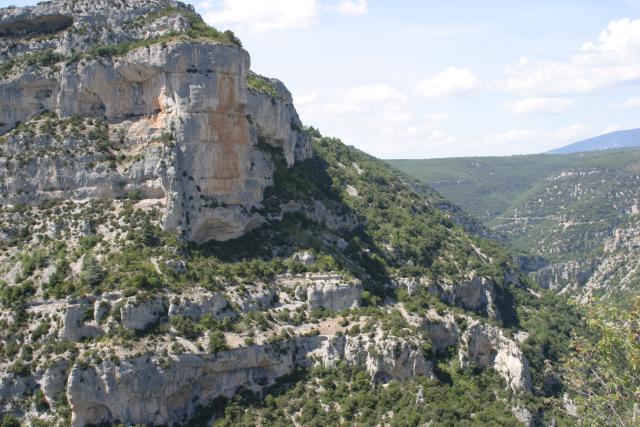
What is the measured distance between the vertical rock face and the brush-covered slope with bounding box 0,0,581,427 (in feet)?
0.57

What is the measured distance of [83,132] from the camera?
73562 millimetres

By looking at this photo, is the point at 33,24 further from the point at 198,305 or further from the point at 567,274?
the point at 567,274

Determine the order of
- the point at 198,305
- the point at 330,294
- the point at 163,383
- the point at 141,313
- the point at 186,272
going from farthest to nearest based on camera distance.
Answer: the point at 330,294 → the point at 186,272 → the point at 198,305 → the point at 141,313 → the point at 163,383

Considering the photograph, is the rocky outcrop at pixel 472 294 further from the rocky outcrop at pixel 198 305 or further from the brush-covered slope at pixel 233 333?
the rocky outcrop at pixel 198 305

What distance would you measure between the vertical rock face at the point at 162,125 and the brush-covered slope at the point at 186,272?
17 cm

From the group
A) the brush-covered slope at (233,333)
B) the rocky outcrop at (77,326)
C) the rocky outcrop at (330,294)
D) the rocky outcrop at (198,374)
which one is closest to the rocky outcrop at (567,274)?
the brush-covered slope at (233,333)

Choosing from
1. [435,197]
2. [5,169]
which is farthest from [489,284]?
[435,197]

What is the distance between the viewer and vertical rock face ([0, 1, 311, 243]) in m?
70.8

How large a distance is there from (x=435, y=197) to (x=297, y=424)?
10542 cm

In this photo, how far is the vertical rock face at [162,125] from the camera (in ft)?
232

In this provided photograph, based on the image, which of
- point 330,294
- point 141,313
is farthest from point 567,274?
point 141,313

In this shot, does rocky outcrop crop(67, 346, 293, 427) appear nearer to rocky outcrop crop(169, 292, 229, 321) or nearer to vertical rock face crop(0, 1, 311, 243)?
rocky outcrop crop(169, 292, 229, 321)

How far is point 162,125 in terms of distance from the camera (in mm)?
72125

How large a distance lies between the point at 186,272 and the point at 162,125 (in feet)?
46.5
